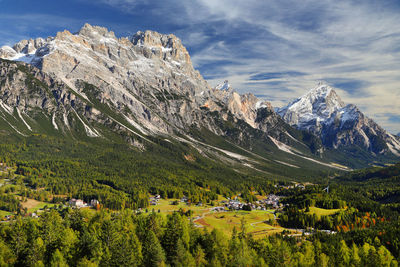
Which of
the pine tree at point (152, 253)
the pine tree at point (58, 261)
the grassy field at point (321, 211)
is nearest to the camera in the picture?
the pine tree at point (58, 261)

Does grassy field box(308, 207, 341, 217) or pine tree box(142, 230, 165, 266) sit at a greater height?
pine tree box(142, 230, 165, 266)

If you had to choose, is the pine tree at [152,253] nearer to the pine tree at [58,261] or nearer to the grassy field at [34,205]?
the pine tree at [58,261]

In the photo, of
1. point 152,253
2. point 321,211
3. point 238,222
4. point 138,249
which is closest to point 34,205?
point 238,222

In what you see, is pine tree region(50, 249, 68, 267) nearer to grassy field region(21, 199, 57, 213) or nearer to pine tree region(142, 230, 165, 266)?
pine tree region(142, 230, 165, 266)

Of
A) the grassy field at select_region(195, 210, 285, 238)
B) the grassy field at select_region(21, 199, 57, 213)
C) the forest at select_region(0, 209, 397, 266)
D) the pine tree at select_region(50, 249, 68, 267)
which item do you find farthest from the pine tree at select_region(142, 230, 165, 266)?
the grassy field at select_region(21, 199, 57, 213)

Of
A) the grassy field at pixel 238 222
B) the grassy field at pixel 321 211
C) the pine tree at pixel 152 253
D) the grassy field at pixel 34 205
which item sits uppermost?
the grassy field at pixel 34 205

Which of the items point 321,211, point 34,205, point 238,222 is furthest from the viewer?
point 321,211

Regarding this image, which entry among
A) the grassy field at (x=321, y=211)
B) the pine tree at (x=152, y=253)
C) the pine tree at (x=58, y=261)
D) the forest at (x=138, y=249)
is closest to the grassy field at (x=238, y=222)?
the grassy field at (x=321, y=211)

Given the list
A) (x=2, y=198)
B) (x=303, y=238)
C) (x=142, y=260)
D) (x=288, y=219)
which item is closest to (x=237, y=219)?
(x=288, y=219)

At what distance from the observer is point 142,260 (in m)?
82.5

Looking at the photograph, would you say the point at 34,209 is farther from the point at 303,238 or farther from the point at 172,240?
the point at 303,238

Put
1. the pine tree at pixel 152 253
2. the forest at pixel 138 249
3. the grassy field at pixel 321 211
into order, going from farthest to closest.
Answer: the grassy field at pixel 321 211 → the pine tree at pixel 152 253 → the forest at pixel 138 249

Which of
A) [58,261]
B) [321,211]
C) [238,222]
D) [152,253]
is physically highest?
[58,261]

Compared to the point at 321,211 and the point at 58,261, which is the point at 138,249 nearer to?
the point at 58,261
